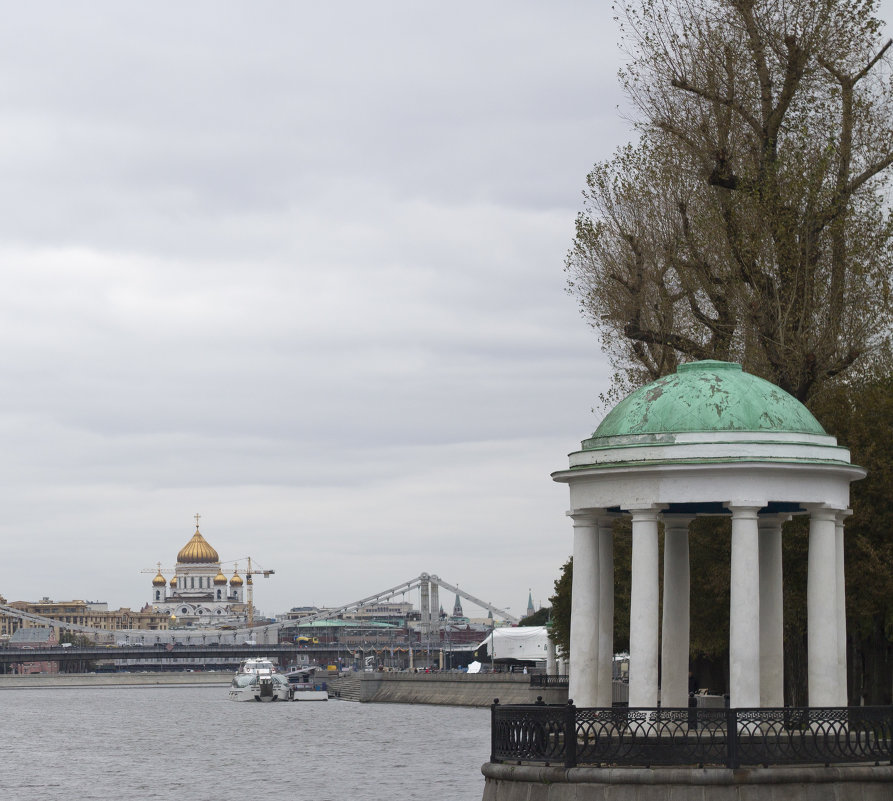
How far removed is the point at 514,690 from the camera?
133 m

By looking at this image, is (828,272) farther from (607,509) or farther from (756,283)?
(607,509)

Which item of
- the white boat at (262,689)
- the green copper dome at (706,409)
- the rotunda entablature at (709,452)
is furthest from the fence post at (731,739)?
the white boat at (262,689)

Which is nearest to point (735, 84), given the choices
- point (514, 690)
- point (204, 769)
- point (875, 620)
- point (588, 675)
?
point (875, 620)

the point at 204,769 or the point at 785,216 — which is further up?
the point at 785,216

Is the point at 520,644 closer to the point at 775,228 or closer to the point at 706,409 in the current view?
the point at 775,228

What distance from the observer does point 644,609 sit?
28.7m

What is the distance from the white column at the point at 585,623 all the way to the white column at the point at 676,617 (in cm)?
260

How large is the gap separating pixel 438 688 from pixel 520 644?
8.52 m

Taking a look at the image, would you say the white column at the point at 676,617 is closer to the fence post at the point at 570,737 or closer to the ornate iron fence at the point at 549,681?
the fence post at the point at 570,737

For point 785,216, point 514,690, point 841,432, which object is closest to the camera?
point 785,216

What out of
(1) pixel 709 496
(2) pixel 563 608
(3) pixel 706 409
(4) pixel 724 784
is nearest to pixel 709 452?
(1) pixel 709 496

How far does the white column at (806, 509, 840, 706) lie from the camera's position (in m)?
28.8

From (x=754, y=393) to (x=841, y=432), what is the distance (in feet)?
56.7

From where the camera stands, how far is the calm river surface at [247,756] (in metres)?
58.1
